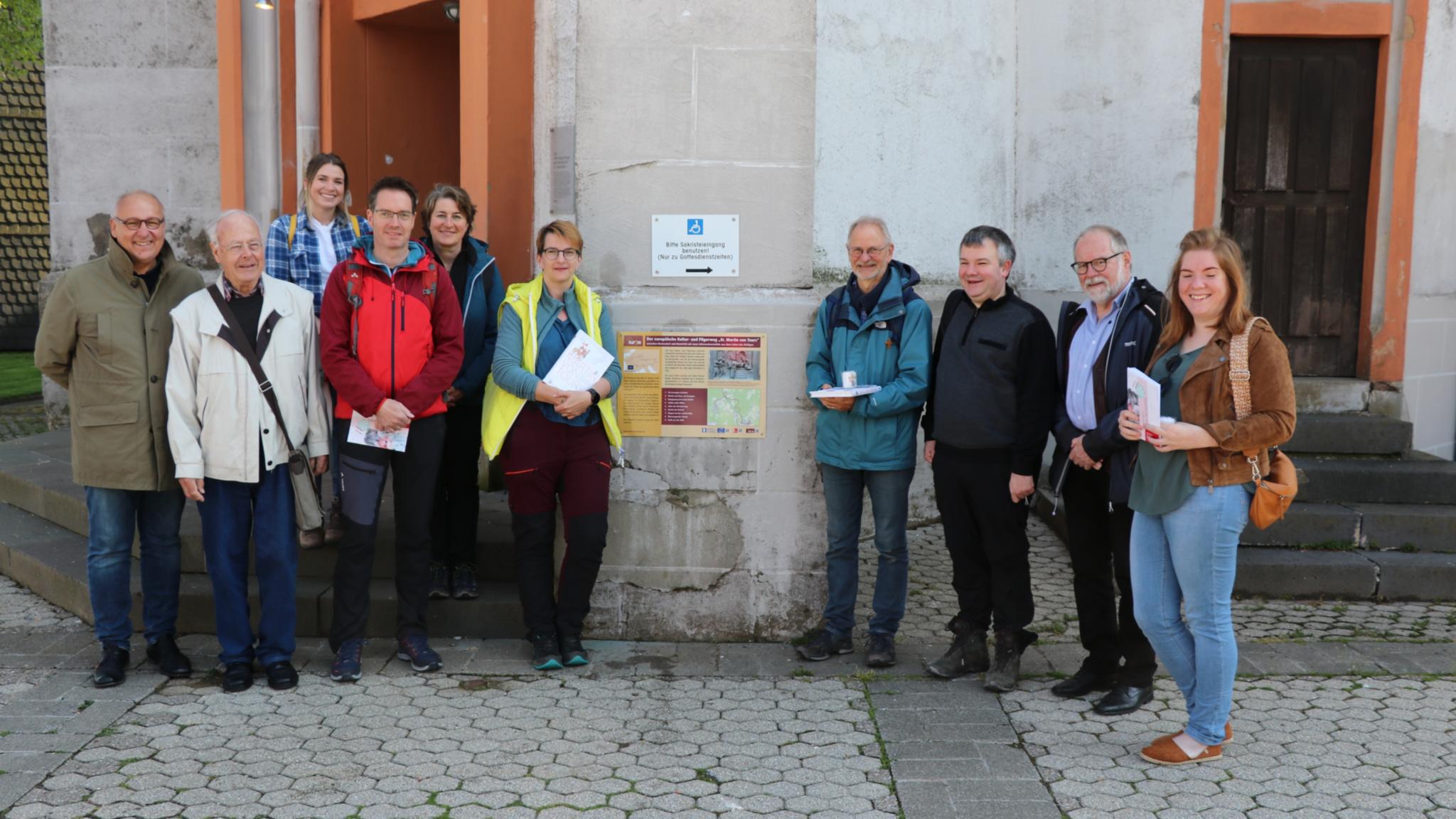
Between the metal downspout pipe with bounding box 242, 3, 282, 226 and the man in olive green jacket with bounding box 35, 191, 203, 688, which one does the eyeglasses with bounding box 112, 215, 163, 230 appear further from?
the metal downspout pipe with bounding box 242, 3, 282, 226

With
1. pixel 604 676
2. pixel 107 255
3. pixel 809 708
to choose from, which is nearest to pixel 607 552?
pixel 604 676

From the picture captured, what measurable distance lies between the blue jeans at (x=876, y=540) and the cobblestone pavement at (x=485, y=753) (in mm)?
363

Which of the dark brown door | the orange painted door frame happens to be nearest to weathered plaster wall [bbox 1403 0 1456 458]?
the orange painted door frame

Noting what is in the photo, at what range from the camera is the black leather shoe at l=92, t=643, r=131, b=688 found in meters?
4.93

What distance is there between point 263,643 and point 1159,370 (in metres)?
3.59

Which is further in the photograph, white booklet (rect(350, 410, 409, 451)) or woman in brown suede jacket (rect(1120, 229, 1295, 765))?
white booklet (rect(350, 410, 409, 451))

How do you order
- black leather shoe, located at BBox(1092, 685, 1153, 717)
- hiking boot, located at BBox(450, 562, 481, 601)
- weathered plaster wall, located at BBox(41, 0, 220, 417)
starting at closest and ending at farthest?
A: black leather shoe, located at BBox(1092, 685, 1153, 717) → hiking boot, located at BBox(450, 562, 481, 601) → weathered plaster wall, located at BBox(41, 0, 220, 417)

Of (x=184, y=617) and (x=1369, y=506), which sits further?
(x=1369, y=506)

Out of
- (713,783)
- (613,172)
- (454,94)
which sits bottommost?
(713,783)

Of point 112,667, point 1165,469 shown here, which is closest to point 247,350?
point 112,667

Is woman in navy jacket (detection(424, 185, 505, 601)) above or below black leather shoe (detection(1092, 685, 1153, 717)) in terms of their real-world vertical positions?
above

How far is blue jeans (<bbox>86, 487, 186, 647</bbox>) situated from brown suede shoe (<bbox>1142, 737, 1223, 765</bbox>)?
380 cm

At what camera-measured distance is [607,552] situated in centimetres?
563

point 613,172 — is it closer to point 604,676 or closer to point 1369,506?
point 604,676
